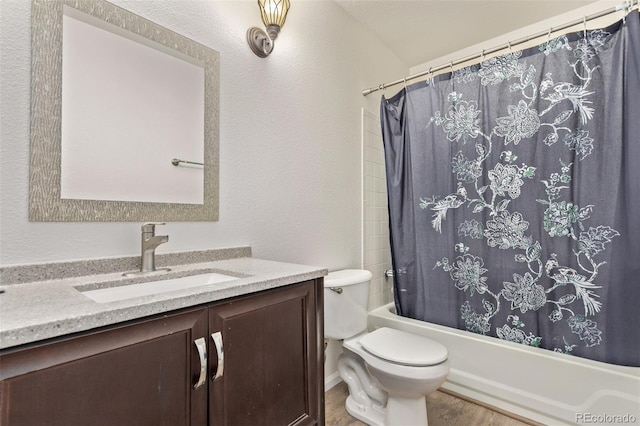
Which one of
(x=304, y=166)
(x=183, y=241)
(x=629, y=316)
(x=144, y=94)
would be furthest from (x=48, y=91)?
(x=629, y=316)

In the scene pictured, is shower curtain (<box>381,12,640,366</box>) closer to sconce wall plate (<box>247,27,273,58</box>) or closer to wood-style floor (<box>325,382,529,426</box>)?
wood-style floor (<box>325,382,529,426</box>)

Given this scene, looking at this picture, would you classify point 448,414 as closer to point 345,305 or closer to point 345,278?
point 345,305

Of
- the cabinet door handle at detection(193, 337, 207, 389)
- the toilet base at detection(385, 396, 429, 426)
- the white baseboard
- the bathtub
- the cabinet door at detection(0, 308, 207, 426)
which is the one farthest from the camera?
the white baseboard

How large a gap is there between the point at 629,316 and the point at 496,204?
0.75 meters

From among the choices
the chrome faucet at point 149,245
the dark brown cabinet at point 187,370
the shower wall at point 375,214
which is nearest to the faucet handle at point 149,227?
the chrome faucet at point 149,245

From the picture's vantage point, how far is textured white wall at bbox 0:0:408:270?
89 cm

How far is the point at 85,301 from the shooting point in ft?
2.20

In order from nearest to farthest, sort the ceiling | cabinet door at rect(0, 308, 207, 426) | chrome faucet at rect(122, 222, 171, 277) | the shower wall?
cabinet door at rect(0, 308, 207, 426) → chrome faucet at rect(122, 222, 171, 277) → the ceiling → the shower wall

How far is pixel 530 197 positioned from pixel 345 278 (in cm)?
109

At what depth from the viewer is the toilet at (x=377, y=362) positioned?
1426 mm

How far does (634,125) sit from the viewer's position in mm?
1385

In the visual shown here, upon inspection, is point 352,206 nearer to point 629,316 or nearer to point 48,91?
point 629,316

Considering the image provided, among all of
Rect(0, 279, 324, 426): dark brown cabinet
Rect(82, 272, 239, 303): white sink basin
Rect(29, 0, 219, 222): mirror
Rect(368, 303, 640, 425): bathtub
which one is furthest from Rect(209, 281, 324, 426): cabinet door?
Rect(368, 303, 640, 425): bathtub

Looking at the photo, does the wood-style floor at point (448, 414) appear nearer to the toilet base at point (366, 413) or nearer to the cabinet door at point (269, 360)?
the toilet base at point (366, 413)
